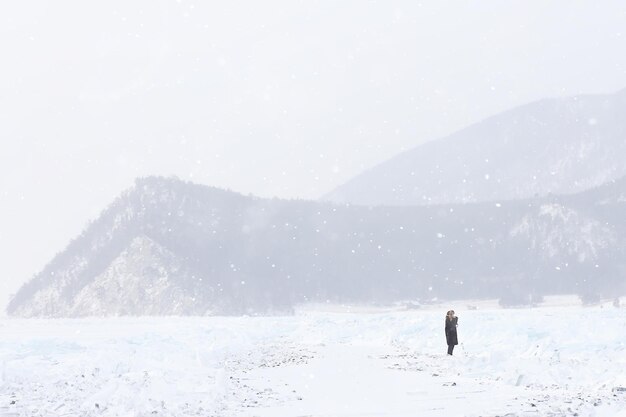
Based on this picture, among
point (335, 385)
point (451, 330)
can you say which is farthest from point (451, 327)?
point (335, 385)

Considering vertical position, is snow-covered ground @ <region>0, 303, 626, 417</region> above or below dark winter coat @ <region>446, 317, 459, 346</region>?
below

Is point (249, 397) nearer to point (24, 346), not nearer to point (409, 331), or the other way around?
point (24, 346)

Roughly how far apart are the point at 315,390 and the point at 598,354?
11.0 meters

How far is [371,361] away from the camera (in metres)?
28.2

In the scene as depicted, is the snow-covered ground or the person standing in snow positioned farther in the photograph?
the person standing in snow

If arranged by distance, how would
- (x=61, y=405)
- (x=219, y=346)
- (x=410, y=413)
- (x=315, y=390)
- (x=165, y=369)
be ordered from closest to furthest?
(x=410, y=413)
(x=61, y=405)
(x=315, y=390)
(x=165, y=369)
(x=219, y=346)

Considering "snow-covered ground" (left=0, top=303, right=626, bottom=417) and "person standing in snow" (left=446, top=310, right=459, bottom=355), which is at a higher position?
"person standing in snow" (left=446, top=310, right=459, bottom=355)

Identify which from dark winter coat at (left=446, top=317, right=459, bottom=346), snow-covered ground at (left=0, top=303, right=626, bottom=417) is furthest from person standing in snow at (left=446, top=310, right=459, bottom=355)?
snow-covered ground at (left=0, top=303, right=626, bottom=417)

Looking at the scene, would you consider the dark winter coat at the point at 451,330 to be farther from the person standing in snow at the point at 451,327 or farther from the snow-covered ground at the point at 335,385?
the snow-covered ground at the point at 335,385

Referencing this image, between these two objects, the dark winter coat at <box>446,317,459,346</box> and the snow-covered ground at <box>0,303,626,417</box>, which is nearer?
the snow-covered ground at <box>0,303,626,417</box>

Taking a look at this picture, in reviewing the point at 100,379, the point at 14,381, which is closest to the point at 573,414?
the point at 100,379

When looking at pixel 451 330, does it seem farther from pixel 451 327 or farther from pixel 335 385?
pixel 335 385

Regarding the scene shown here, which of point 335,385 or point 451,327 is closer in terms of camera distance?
point 335,385

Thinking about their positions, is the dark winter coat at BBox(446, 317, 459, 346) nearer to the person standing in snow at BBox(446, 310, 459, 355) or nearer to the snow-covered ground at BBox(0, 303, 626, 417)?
the person standing in snow at BBox(446, 310, 459, 355)
